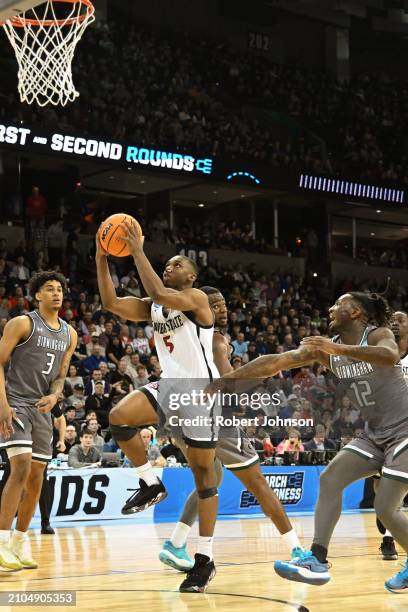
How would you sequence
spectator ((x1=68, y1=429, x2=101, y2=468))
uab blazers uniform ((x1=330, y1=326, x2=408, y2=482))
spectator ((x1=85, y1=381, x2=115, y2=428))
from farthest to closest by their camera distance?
spectator ((x1=85, y1=381, x2=115, y2=428))
spectator ((x1=68, y1=429, x2=101, y2=468))
uab blazers uniform ((x1=330, y1=326, x2=408, y2=482))

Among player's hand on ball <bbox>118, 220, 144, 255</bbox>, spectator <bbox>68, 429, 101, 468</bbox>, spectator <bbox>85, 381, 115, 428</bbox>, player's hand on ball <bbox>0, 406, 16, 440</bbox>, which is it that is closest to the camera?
player's hand on ball <bbox>118, 220, 144, 255</bbox>

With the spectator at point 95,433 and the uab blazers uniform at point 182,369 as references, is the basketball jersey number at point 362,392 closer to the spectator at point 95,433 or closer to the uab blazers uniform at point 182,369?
the uab blazers uniform at point 182,369

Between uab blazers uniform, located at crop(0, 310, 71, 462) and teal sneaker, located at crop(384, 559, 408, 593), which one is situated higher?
uab blazers uniform, located at crop(0, 310, 71, 462)

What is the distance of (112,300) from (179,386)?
79 cm

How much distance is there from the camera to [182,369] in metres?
6.46

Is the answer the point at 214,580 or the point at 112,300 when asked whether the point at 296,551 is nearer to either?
the point at 214,580

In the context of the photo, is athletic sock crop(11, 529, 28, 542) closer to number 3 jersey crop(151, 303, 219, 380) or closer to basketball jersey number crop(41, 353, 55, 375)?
basketball jersey number crop(41, 353, 55, 375)

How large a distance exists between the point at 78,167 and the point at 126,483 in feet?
45.2

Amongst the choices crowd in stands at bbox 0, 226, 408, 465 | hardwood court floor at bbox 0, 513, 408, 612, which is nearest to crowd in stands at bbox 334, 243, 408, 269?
crowd in stands at bbox 0, 226, 408, 465

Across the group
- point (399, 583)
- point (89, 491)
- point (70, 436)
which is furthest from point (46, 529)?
point (399, 583)

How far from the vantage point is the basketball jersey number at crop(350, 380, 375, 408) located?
5.97 meters

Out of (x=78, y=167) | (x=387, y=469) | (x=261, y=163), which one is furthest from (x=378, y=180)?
(x=387, y=469)

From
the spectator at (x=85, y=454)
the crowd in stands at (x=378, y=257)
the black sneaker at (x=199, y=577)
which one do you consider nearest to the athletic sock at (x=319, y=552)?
the black sneaker at (x=199, y=577)

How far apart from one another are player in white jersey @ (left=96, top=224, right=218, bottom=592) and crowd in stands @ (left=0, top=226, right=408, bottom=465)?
250 inches
